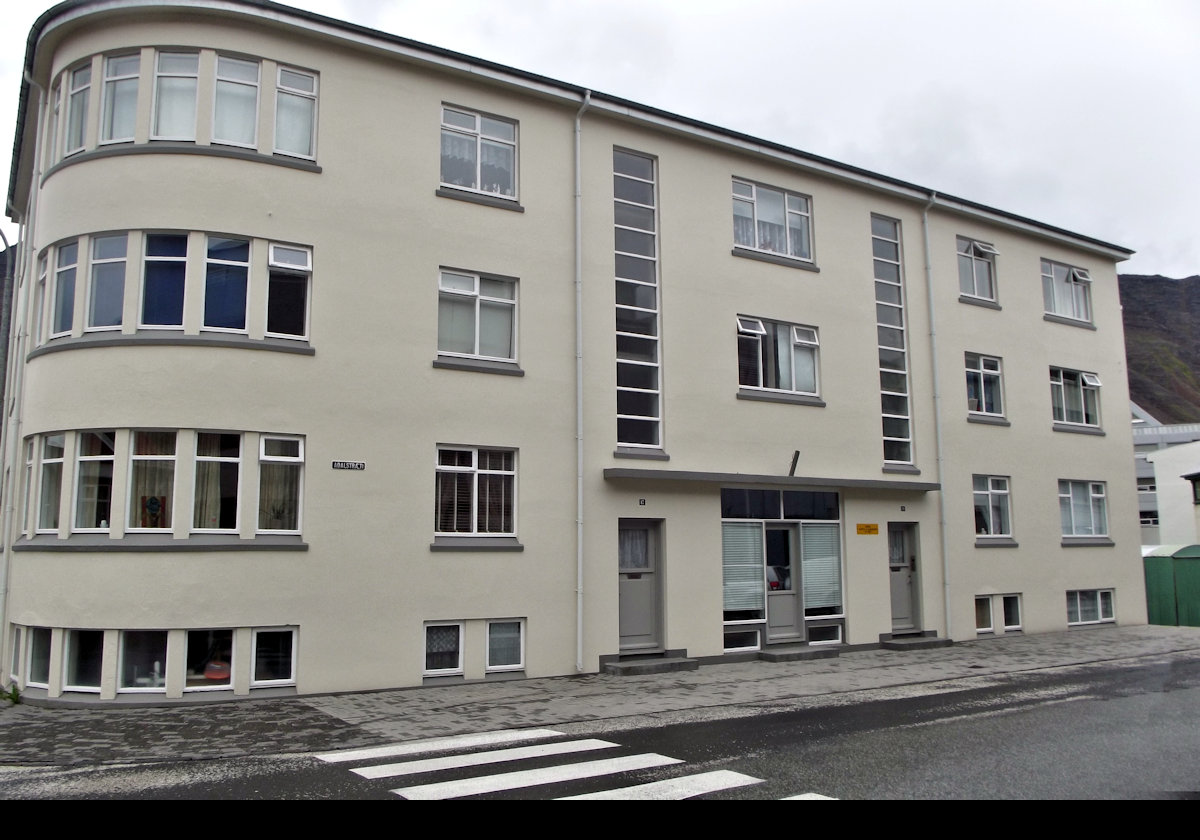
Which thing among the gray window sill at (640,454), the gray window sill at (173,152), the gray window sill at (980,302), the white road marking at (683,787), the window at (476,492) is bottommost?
the white road marking at (683,787)

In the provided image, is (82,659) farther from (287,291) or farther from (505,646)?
(505,646)

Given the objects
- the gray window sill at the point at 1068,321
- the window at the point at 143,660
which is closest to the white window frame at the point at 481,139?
the window at the point at 143,660

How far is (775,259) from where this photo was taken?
65.8 feet

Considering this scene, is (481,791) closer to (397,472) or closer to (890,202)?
(397,472)

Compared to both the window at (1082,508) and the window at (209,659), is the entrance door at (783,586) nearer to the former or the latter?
the window at (1082,508)

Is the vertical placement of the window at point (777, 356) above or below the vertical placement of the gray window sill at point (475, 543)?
above

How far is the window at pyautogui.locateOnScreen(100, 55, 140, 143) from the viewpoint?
585 inches

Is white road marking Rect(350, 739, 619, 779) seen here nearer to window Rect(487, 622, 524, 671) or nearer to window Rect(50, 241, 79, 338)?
window Rect(487, 622, 524, 671)

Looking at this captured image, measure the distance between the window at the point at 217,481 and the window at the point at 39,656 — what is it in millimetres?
2588

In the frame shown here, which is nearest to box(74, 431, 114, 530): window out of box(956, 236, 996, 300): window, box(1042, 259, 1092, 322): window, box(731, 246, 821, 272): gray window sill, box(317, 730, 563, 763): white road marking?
box(317, 730, 563, 763): white road marking

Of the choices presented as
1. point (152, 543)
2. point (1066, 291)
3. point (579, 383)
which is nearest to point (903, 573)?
point (579, 383)

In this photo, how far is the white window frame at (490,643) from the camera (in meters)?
15.7

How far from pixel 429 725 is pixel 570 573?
16.5ft

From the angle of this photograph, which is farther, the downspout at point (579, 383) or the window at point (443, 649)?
the downspout at point (579, 383)
